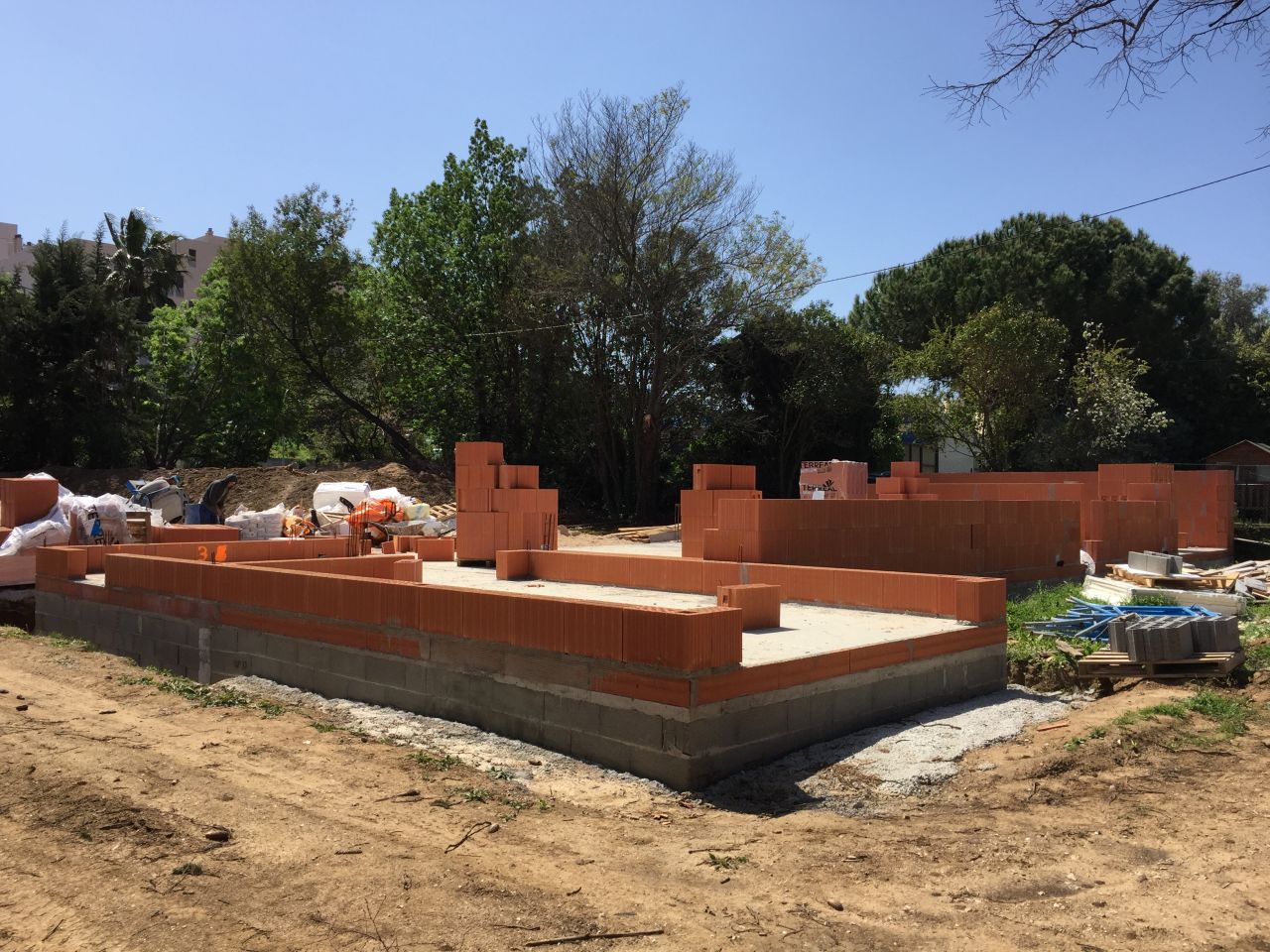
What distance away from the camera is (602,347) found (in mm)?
33688

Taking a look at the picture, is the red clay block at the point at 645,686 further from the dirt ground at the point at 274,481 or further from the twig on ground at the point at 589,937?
the dirt ground at the point at 274,481

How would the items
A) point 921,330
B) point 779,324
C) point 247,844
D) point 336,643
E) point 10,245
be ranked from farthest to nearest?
point 10,245, point 921,330, point 779,324, point 336,643, point 247,844

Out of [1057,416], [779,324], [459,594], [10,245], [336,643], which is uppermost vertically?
[10,245]

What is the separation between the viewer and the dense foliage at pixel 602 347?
32344mm

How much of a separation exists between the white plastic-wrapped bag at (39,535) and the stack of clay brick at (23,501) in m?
0.14

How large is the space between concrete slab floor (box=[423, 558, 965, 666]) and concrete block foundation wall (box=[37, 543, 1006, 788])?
337 millimetres

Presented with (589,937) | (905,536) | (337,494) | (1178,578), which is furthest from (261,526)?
(589,937)

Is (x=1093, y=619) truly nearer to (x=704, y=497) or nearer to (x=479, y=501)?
(x=704, y=497)

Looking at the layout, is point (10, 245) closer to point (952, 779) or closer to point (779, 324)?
point (779, 324)

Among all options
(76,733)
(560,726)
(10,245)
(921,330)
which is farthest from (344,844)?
(10,245)

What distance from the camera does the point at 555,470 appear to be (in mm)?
38281

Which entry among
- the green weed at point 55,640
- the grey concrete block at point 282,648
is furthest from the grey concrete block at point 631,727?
the green weed at point 55,640

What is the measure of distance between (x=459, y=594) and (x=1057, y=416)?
31971mm

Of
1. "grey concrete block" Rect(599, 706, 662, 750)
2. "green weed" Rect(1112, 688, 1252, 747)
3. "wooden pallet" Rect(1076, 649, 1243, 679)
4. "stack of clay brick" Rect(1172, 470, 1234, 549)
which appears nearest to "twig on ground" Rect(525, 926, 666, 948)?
"grey concrete block" Rect(599, 706, 662, 750)
